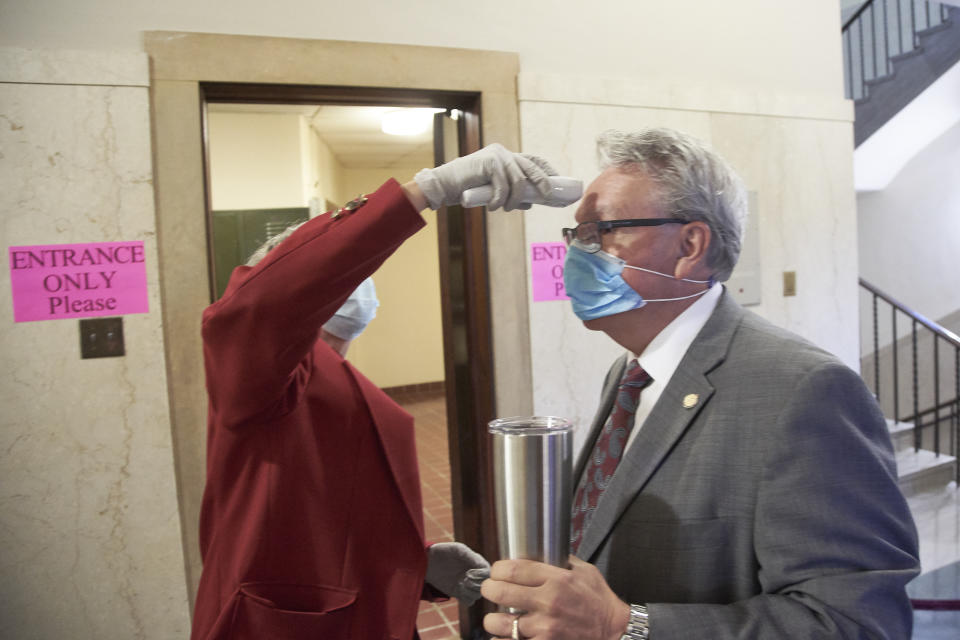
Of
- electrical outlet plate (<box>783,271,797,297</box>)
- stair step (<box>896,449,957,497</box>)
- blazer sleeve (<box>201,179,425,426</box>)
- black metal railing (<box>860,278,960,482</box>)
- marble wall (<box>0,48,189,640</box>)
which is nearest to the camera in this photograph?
blazer sleeve (<box>201,179,425,426</box>)

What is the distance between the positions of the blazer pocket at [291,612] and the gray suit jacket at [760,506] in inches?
21.6

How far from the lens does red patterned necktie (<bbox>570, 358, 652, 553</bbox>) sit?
1.20m

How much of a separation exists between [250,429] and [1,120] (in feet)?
5.82

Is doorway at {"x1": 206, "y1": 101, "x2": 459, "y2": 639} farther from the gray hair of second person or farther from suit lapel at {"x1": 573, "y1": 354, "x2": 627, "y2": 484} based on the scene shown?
the gray hair of second person

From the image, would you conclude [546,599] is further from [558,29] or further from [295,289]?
[558,29]

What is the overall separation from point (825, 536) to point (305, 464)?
3.10 feet

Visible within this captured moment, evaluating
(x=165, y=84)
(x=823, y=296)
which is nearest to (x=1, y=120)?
(x=165, y=84)

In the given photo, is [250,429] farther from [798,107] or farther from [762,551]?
[798,107]

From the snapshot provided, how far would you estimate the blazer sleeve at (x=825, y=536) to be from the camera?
839 mm

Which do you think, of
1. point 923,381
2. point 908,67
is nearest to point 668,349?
point 908,67

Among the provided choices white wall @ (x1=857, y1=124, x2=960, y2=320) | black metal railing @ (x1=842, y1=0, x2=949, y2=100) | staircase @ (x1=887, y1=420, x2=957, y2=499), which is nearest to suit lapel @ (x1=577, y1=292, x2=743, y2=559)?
staircase @ (x1=887, y1=420, x2=957, y2=499)

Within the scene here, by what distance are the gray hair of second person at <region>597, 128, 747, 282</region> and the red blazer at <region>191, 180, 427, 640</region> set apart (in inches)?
20.5

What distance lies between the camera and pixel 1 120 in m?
2.19

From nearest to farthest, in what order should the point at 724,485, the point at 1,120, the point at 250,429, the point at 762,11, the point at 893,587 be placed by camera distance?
the point at 893,587, the point at 724,485, the point at 250,429, the point at 1,120, the point at 762,11
